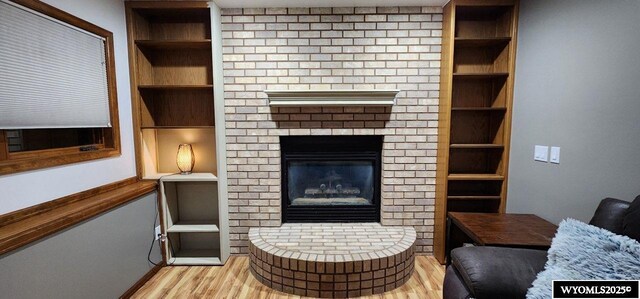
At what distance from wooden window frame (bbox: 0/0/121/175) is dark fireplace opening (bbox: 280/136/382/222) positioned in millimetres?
1320

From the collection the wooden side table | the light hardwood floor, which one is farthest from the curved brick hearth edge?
the wooden side table

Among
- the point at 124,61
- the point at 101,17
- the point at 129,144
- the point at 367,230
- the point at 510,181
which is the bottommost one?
the point at 367,230

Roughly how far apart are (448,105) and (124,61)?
2685mm

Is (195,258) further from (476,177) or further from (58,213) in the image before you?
(476,177)

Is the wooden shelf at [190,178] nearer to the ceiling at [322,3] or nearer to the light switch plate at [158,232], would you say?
the light switch plate at [158,232]

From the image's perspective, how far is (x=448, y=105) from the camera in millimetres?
2318

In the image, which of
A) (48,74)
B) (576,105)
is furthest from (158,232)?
(576,105)

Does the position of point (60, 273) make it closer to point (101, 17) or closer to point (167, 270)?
point (167, 270)

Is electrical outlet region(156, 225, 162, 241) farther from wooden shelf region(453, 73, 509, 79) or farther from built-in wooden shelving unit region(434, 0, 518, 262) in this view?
wooden shelf region(453, 73, 509, 79)

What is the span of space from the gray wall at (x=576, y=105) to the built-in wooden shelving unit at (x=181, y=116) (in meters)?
2.46

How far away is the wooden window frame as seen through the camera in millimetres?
1476

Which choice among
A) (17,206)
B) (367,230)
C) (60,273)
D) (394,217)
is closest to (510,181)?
(394,217)

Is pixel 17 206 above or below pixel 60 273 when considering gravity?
above

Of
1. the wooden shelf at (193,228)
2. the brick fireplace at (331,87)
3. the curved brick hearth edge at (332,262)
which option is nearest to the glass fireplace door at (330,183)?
the brick fireplace at (331,87)
